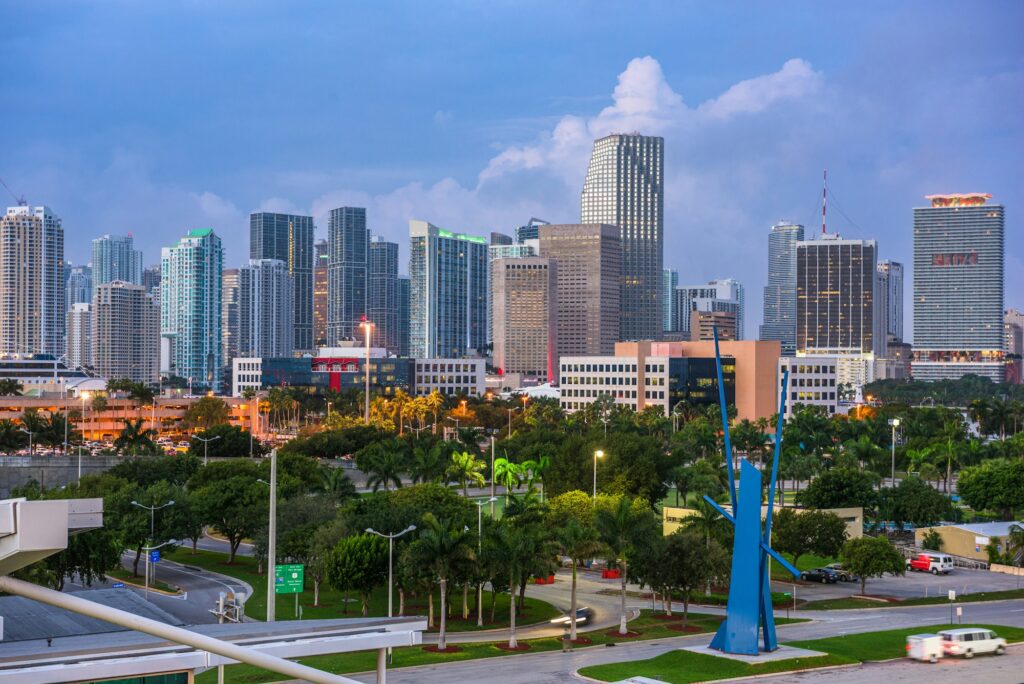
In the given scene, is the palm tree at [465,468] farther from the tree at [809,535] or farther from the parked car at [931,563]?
the parked car at [931,563]

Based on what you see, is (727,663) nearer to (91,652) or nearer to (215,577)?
(91,652)

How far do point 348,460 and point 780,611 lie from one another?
90308mm

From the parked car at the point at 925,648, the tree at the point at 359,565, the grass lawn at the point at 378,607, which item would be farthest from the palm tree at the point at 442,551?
the parked car at the point at 925,648

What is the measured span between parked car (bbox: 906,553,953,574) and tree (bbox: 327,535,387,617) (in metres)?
47.6

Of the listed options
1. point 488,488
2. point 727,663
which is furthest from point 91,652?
point 488,488

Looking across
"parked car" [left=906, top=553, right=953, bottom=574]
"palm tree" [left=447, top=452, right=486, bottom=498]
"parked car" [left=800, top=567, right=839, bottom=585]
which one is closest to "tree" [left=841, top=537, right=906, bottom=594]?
"parked car" [left=800, top=567, right=839, bottom=585]

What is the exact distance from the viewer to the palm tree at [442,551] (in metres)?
62.3

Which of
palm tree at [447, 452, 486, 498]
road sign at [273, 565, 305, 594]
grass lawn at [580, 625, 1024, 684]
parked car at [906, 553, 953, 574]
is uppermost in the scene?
road sign at [273, 565, 305, 594]

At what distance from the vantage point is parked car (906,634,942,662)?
2290 inches

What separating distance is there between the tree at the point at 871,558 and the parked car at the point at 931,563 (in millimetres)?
13442

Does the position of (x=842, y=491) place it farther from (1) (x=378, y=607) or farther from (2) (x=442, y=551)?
(2) (x=442, y=551)

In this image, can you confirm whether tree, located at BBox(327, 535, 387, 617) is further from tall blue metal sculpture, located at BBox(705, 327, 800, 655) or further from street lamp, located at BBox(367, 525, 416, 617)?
tall blue metal sculpture, located at BBox(705, 327, 800, 655)

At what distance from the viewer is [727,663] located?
183ft

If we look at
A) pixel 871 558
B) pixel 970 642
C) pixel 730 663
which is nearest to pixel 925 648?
pixel 970 642
